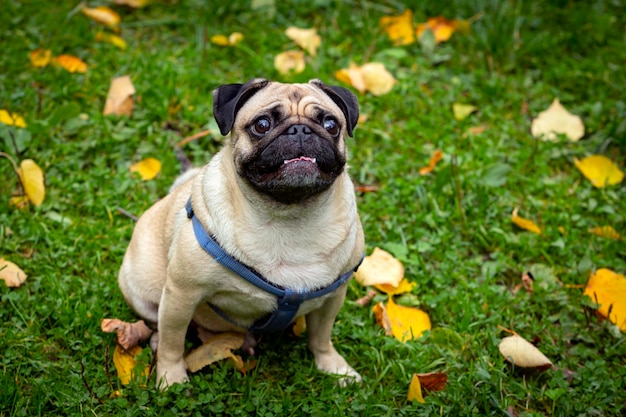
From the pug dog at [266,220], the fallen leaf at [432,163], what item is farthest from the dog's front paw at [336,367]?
the fallen leaf at [432,163]

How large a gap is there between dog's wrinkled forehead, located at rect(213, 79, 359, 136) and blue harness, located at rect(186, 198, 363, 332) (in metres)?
0.46

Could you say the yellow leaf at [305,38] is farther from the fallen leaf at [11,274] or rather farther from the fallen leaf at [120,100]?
the fallen leaf at [11,274]

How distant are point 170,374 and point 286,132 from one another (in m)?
1.30

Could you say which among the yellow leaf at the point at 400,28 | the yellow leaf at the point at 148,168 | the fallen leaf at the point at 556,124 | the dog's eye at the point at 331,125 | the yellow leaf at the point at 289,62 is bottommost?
the yellow leaf at the point at 148,168

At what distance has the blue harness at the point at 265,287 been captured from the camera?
298 cm

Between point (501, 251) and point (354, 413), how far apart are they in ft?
5.40

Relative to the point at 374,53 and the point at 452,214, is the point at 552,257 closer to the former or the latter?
the point at 452,214

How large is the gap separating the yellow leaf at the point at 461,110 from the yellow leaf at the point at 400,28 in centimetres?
85

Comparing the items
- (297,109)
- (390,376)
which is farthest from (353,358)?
(297,109)

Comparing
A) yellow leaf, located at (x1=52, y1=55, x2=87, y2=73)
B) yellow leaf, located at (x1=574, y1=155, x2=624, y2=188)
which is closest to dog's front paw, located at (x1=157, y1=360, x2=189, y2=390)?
yellow leaf, located at (x1=52, y1=55, x2=87, y2=73)

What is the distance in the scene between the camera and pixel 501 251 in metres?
4.40

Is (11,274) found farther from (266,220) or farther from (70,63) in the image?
(70,63)

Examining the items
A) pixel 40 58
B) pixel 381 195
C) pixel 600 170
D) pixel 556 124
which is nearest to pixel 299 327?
pixel 381 195

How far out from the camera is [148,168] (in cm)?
460
